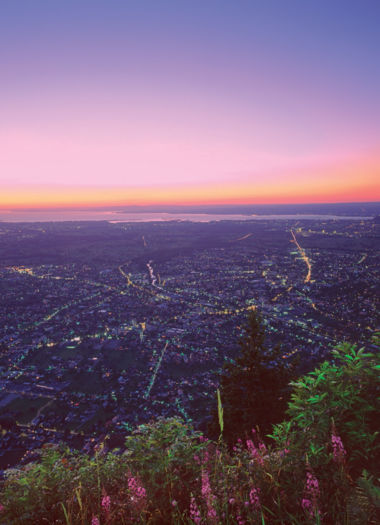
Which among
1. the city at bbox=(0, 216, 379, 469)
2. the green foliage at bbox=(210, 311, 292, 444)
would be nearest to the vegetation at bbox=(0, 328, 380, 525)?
the city at bbox=(0, 216, 379, 469)

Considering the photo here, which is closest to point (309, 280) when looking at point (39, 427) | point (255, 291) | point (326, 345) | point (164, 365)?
point (255, 291)

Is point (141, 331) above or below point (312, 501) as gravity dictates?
below

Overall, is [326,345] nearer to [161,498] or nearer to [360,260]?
[161,498]

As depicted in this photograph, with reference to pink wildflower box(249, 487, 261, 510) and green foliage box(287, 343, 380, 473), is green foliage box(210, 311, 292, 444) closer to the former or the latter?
green foliage box(287, 343, 380, 473)

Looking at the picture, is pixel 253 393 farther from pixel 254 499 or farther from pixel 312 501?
pixel 312 501

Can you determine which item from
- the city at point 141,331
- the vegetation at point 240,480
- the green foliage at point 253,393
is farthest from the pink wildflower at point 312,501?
the green foliage at point 253,393

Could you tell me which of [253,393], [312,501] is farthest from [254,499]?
[253,393]
